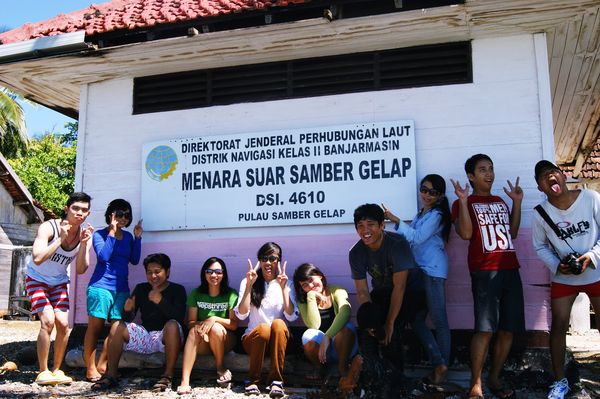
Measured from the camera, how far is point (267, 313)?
5168mm

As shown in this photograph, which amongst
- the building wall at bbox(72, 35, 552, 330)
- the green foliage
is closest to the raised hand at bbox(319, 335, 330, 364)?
the building wall at bbox(72, 35, 552, 330)

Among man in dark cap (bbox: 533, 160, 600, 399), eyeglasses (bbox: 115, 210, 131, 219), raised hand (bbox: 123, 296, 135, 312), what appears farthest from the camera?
eyeglasses (bbox: 115, 210, 131, 219)

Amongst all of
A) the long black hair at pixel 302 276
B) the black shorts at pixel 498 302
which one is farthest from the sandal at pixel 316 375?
the black shorts at pixel 498 302

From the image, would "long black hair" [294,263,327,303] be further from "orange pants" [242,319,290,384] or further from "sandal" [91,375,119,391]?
"sandal" [91,375,119,391]

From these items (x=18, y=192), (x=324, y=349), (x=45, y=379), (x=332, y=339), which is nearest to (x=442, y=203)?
(x=332, y=339)

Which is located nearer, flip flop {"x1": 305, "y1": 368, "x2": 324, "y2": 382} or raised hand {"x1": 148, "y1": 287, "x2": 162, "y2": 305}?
flip flop {"x1": 305, "y1": 368, "x2": 324, "y2": 382}

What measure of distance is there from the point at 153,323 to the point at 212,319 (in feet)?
2.25

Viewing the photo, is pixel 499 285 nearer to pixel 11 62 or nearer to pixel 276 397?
pixel 276 397

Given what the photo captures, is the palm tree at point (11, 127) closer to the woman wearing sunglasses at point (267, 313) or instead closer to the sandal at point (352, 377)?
the woman wearing sunglasses at point (267, 313)

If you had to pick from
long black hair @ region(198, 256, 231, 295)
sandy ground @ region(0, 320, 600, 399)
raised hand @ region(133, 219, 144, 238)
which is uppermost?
raised hand @ region(133, 219, 144, 238)

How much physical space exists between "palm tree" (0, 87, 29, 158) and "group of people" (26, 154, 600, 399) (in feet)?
66.1

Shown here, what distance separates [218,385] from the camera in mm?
5141

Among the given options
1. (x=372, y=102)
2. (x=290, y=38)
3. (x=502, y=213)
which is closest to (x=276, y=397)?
(x=502, y=213)

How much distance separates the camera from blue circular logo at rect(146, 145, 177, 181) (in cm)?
620
